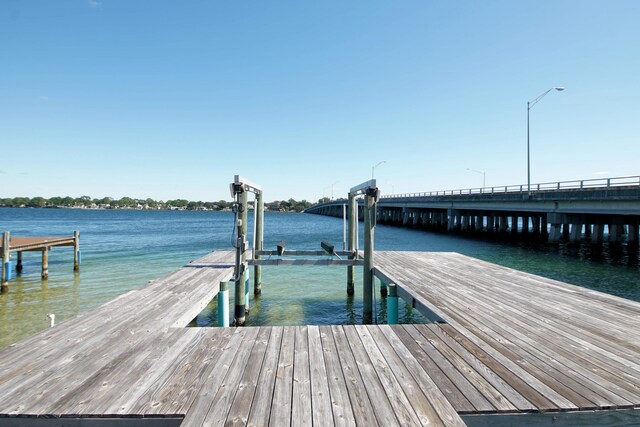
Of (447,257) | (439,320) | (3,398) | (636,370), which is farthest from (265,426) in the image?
(447,257)

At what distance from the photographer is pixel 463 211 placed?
45.5 metres

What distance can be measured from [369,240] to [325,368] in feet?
15.7

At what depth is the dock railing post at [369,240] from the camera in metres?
7.81

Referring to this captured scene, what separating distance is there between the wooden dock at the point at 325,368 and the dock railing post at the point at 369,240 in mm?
2511

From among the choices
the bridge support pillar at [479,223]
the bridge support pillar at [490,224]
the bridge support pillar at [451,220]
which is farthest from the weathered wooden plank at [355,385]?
the bridge support pillar at [451,220]

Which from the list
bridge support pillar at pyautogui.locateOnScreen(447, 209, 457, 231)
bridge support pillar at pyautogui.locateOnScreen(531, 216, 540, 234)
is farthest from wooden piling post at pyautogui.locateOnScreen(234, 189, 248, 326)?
bridge support pillar at pyautogui.locateOnScreen(447, 209, 457, 231)

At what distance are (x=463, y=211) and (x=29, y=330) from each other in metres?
46.5

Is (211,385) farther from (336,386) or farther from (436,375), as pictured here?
(436,375)

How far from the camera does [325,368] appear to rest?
11.6 feet

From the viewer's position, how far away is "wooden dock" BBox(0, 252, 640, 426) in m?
2.78

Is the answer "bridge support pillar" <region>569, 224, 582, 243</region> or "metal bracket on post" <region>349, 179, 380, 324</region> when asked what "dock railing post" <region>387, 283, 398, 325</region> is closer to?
"metal bracket on post" <region>349, 179, 380, 324</region>

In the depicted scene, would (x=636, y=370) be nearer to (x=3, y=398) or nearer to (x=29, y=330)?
(x=3, y=398)

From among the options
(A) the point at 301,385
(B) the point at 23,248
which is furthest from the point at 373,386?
(B) the point at 23,248

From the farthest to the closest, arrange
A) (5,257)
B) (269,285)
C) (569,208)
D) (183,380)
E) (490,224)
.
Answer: (490,224) → (569,208) → (269,285) → (5,257) → (183,380)
